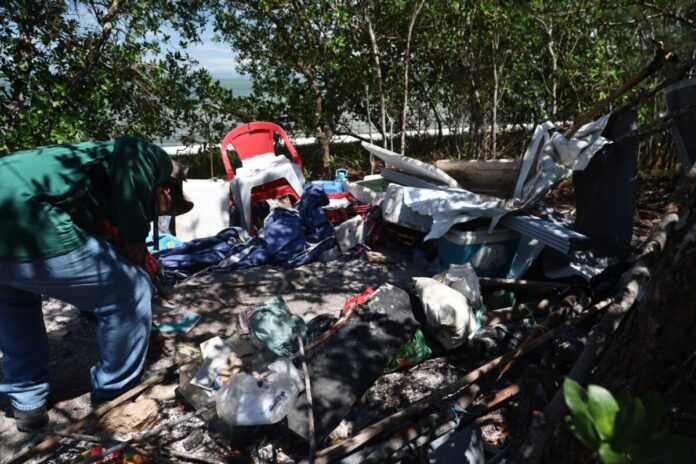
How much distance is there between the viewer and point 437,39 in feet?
22.4

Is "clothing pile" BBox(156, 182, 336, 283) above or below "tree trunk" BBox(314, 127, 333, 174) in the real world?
below

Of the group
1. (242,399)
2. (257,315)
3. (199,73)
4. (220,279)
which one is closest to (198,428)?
(242,399)

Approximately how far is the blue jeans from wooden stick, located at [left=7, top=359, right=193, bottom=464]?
0.07 m

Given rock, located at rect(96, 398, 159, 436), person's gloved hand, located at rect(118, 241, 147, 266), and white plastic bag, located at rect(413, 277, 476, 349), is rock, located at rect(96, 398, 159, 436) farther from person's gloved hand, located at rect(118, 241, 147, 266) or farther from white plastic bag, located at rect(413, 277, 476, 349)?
white plastic bag, located at rect(413, 277, 476, 349)

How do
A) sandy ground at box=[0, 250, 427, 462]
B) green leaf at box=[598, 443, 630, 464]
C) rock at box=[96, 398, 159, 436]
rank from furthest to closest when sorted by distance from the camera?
sandy ground at box=[0, 250, 427, 462]
rock at box=[96, 398, 159, 436]
green leaf at box=[598, 443, 630, 464]

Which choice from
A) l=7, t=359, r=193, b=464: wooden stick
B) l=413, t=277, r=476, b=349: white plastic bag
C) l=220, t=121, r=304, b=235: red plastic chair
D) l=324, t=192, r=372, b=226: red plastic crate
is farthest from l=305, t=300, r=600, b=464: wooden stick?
l=220, t=121, r=304, b=235: red plastic chair

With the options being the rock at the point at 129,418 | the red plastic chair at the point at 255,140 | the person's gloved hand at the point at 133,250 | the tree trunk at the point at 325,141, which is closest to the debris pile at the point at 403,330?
the rock at the point at 129,418

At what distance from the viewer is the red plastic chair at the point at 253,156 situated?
5719 mm

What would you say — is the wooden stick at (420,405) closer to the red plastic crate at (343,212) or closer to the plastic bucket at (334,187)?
the red plastic crate at (343,212)

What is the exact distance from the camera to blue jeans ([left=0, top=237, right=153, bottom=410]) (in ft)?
8.09

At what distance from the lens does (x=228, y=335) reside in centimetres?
362

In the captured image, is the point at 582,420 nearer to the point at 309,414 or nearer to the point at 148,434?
the point at 309,414

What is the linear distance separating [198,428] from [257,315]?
0.78m

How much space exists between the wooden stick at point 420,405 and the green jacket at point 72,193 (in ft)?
5.16
